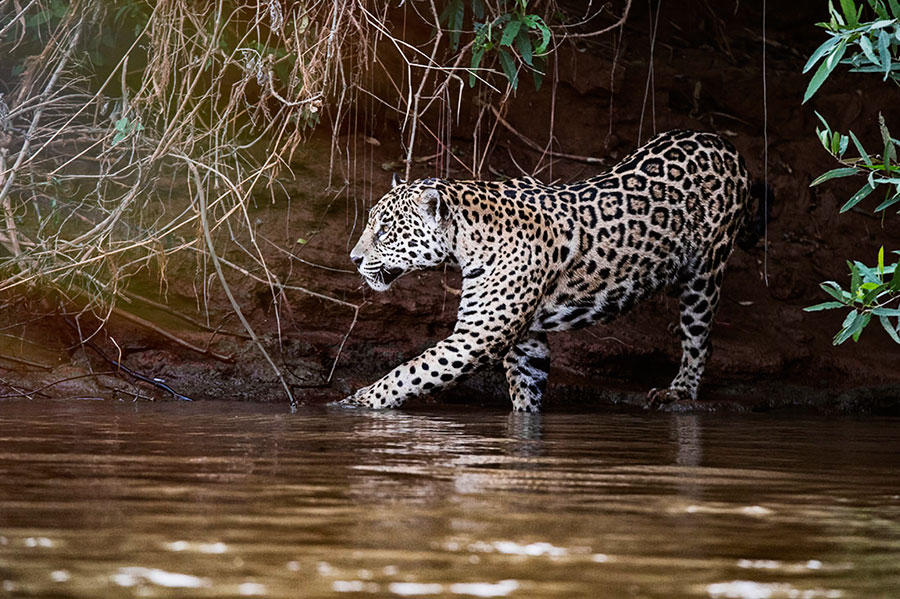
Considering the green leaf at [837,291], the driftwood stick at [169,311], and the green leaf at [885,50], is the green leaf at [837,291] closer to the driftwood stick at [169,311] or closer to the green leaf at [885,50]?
the green leaf at [885,50]

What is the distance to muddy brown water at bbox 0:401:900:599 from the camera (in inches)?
59.0

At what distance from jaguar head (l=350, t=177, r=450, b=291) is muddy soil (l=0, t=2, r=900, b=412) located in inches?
12.9

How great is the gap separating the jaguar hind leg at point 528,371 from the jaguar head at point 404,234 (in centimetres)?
68

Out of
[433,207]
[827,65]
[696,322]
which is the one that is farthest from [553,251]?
[827,65]

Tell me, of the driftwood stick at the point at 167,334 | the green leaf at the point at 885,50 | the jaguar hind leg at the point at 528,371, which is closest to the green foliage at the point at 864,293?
the green leaf at the point at 885,50

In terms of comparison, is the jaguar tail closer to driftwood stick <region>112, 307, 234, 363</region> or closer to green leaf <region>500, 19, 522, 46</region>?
green leaf <region>500, 19, 522, 46</region>

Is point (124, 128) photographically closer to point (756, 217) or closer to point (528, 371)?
point (528, 371)

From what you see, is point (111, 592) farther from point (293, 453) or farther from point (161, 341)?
point (161, 341)

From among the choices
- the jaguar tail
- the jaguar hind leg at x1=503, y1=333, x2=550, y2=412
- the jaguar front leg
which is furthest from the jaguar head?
the jaguar tail

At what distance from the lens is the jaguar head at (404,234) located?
574cm

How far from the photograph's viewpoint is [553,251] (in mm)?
5898

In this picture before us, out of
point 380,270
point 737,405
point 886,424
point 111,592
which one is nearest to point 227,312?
point 380,270

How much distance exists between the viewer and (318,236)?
7438mm

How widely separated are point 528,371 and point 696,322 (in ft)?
3.30
